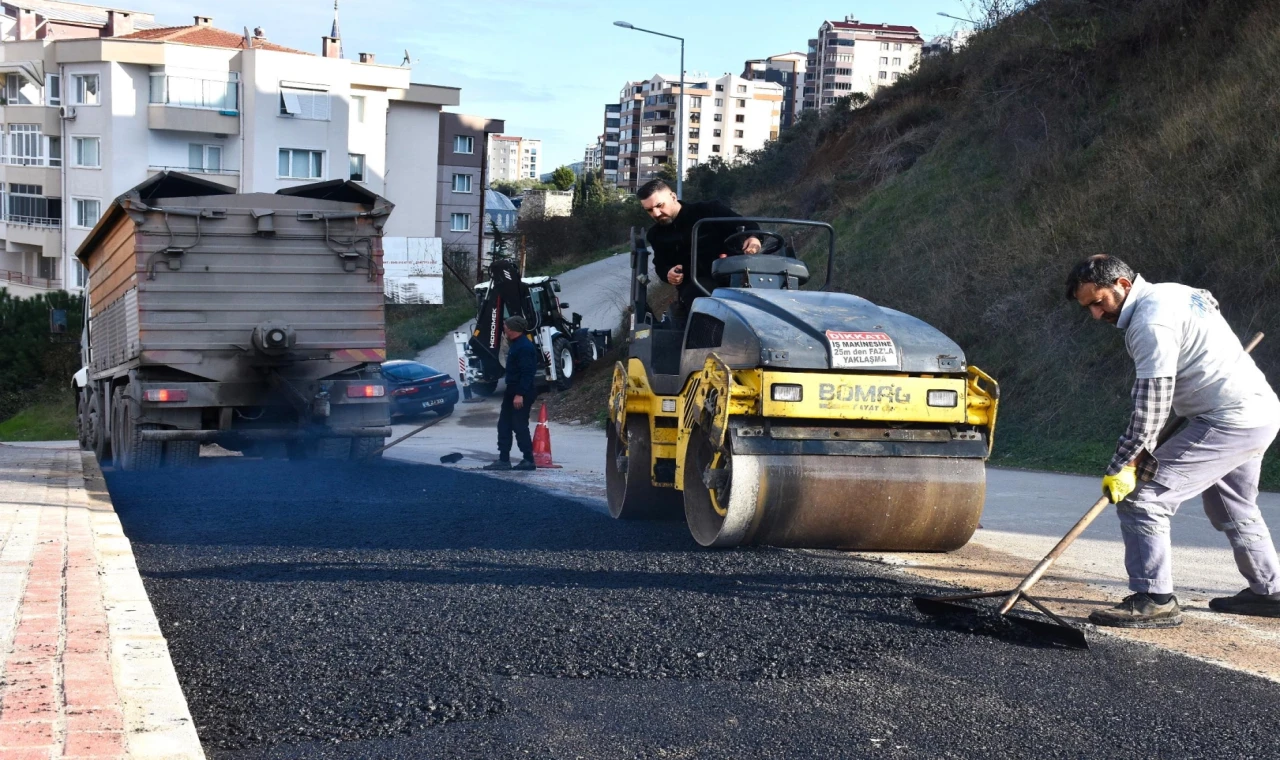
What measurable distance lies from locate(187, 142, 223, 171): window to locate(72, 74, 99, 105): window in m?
4.19

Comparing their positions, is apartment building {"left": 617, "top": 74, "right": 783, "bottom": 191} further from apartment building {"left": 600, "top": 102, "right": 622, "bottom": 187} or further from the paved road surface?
the paved road surface

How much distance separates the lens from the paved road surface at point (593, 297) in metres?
35.9

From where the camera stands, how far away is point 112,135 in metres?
50.4

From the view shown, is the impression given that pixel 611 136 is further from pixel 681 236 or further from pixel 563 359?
pixel 681 236

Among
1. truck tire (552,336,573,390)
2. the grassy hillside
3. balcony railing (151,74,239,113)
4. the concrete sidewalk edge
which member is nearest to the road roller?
the concrete sidewalk edge

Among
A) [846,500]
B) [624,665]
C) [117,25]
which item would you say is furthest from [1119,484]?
[117,25]

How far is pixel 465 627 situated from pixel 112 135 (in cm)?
5042

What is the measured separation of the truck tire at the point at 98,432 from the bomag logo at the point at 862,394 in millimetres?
10420

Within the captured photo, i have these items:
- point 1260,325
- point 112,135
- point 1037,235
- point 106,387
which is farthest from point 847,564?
point 112,135

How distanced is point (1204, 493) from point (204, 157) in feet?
167

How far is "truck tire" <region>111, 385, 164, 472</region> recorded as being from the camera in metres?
12.6

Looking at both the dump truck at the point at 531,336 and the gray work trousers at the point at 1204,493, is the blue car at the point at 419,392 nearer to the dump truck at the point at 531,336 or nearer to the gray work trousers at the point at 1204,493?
the dump truck at the point at 531,336

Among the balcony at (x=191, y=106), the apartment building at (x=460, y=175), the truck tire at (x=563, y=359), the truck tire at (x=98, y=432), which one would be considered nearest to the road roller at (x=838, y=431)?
the truck tire at (x=98, y=432)

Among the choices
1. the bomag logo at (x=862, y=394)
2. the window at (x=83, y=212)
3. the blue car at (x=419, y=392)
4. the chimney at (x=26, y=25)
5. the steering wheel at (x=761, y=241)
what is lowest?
the blue car at (x=419, y=392)
